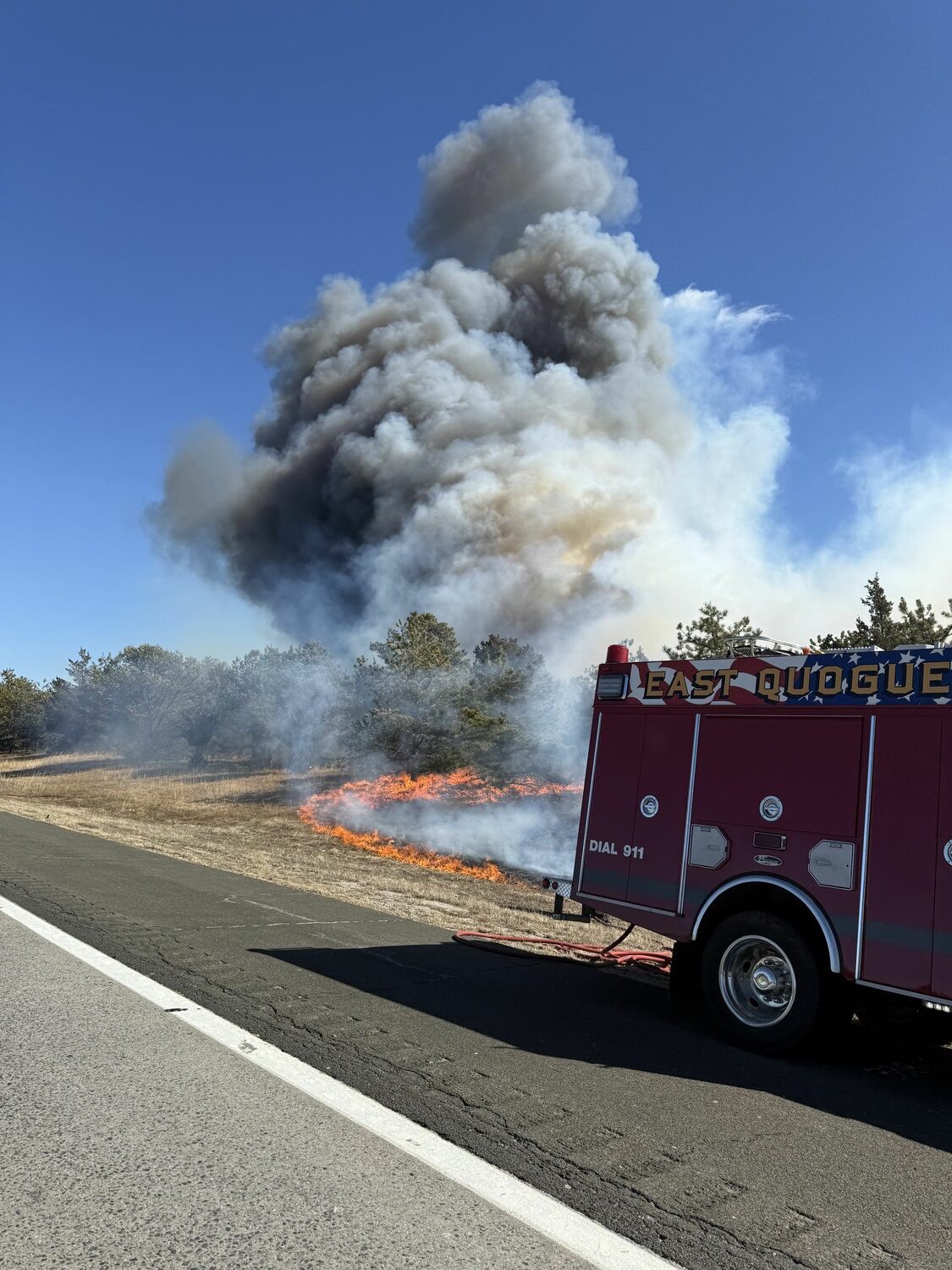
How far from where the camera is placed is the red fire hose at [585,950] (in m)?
7.19

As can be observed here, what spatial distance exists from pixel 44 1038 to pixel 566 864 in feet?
52.2

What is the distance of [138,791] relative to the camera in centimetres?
3697

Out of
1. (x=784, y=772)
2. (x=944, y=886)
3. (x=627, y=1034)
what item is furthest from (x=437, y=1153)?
(x=784, y=772)

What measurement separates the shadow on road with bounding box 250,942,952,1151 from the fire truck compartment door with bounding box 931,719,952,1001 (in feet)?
1.93

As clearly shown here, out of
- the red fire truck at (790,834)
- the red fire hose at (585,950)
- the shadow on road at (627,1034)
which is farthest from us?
the red fire hose at (585,950)

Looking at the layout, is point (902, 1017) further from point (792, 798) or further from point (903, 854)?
point (792, 798)

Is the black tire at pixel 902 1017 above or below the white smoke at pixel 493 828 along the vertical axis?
above

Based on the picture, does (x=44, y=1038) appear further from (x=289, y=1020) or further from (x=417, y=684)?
(x=417, y=684)

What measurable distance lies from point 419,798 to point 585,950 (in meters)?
16.5

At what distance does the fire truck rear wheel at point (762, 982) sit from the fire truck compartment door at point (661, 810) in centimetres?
45

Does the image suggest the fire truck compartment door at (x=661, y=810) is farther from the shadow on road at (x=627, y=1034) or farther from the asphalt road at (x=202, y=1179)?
the asphalt road at (x=202, y=1179)

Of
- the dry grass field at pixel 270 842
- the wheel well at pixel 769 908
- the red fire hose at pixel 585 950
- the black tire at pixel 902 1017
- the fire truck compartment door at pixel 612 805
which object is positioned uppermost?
the fire truck compartment door at pixel 612 805

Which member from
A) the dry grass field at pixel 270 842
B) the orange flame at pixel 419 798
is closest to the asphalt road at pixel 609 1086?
the dry grass field at pixel 270 842

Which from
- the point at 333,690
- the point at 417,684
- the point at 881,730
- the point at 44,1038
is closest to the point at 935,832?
the point at 881,730
